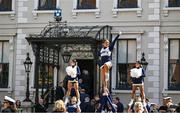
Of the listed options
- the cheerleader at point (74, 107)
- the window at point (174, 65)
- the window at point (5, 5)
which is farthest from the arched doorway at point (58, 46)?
the cheerleader at point (74, 107)

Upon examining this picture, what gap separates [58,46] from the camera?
27.3 m

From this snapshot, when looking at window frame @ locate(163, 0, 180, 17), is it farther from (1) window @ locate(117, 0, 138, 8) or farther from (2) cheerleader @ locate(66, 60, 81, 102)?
(2) cheerleader @ locate(66, 60, 81, 102)

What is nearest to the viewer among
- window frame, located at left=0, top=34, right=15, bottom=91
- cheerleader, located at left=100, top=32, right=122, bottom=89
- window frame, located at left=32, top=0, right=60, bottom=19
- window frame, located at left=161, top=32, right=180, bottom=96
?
cheerleader, located at left=100, top=32, right=122, bottom=89

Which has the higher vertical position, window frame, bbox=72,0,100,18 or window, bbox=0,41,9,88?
window frame, bbox=72,0,100,18

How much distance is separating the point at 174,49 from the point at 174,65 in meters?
0.85

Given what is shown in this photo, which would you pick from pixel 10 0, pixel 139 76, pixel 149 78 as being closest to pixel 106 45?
pixel 139 76

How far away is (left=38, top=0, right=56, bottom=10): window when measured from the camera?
95.3ft

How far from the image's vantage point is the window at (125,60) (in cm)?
2755

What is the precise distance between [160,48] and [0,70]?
911 cm

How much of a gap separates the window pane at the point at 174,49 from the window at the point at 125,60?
191cm

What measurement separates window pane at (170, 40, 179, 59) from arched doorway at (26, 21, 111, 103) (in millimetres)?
3343

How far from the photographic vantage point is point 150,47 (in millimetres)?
27297

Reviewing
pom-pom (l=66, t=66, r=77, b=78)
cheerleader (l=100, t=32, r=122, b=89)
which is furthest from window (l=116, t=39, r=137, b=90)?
cheerleader (l=100, t=32, r=122, b=89)

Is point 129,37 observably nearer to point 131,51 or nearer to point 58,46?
point 131,51
